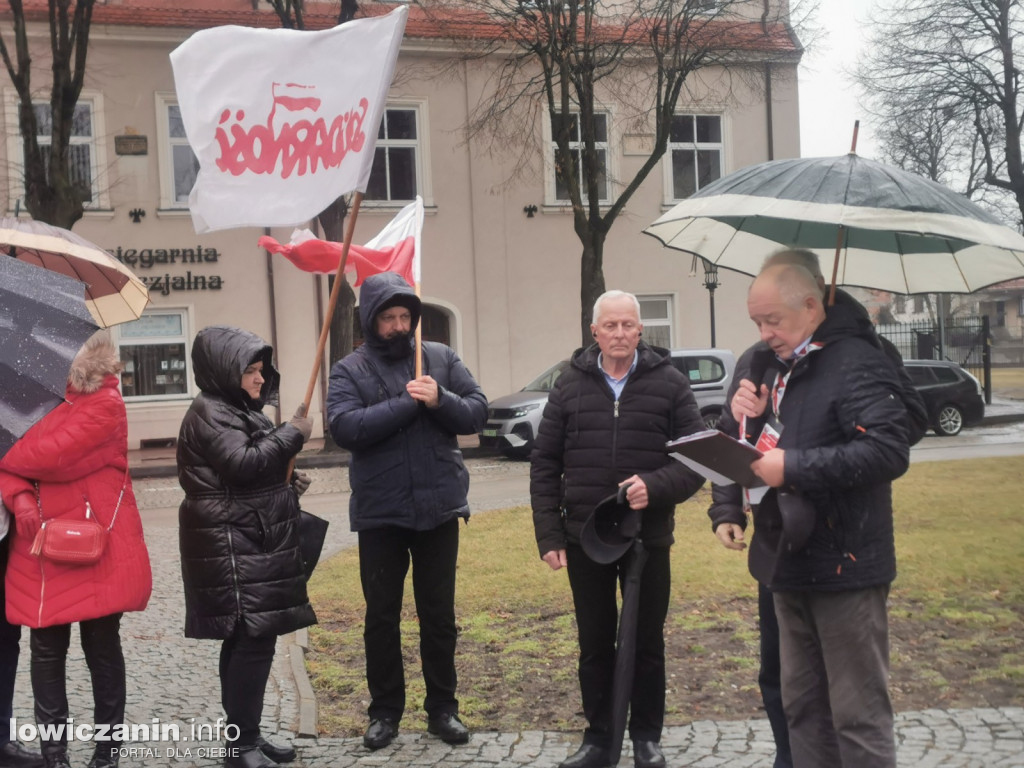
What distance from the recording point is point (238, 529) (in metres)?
4.46

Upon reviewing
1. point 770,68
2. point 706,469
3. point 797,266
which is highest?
point 770,68

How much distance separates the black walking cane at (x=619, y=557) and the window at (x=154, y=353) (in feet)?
62.1

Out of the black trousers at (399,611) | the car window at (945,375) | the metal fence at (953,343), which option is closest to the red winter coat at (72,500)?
the black trousers at (399,611)

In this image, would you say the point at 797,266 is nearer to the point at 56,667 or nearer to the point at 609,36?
the point at 56,667

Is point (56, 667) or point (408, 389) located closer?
point (56, 667)

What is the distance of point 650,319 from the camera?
2514cm

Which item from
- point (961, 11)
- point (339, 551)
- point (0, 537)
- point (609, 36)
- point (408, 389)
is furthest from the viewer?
point (961, 11)

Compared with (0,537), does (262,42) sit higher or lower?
higher

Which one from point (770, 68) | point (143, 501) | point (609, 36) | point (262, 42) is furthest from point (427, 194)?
point (262, 42)

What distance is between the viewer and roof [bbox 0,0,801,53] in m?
21.5

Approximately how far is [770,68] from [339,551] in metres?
18.1

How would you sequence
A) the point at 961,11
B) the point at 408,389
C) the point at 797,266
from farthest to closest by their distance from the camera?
the point at 961,11 < the point at 408,389 < the point at 797,266

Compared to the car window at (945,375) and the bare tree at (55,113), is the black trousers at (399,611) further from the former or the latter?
the car window at (945,375)

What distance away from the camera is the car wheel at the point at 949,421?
22156 millimetres
